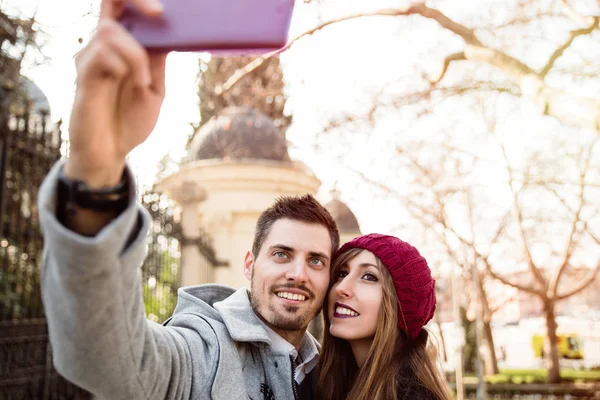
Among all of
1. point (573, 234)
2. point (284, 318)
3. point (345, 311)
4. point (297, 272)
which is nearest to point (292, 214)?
point (297, 272)

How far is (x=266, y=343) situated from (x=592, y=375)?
21842 millimetres

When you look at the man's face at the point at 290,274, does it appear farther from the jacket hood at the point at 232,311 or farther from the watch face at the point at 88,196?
the watch face at the point at 88,196

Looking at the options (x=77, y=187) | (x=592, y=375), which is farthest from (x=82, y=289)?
(x=592, y=375)

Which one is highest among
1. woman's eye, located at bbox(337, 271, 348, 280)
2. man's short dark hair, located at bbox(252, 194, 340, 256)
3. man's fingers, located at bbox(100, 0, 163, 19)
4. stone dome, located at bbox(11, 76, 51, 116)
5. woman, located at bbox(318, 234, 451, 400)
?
stone dome, located at bbox(11, 76, 51, 116)

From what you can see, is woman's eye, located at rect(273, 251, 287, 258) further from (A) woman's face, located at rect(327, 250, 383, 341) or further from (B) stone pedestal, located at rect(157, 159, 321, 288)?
(B) stone pedestal, located at rect(157, 159, 321, 288)

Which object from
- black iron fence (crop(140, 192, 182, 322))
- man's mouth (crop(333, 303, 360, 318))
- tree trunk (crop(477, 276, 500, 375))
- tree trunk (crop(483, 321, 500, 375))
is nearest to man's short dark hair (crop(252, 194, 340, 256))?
man's mouth (crop(333, 303, 360, 318))

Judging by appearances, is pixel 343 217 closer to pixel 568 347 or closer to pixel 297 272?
pixel 297 272

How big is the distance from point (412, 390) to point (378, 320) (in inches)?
15.6

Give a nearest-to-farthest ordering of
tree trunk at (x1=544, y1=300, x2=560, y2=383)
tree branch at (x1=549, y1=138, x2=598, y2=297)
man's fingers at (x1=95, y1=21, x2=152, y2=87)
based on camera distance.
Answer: man's fingers at (x1=95, y1=21, x2=152, y2=87) → tree branch at (x1=549, y1=138, x2=598, y2=297) → tree trunk at (x1=544, y1=300, x2=560, y2=383)

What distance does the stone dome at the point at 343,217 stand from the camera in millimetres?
11553

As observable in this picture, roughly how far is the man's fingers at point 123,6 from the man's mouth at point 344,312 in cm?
217

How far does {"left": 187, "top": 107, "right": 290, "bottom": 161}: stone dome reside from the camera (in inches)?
301

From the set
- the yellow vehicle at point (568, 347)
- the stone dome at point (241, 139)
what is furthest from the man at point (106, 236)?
the yellow vehicle at point (568, 347)

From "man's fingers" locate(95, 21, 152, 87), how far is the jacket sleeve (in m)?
0.29
